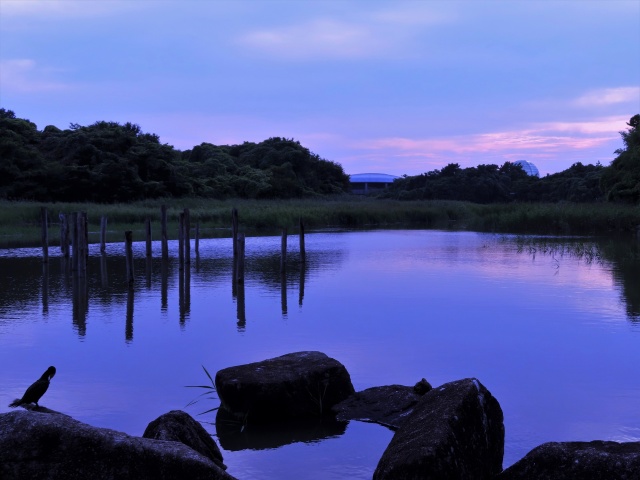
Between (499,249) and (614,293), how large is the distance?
11954 millimetres

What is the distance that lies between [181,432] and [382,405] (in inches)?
111

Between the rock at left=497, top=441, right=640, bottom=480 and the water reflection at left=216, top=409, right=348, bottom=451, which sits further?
the water reflection at left=216, top=409, right=348, bottom=451

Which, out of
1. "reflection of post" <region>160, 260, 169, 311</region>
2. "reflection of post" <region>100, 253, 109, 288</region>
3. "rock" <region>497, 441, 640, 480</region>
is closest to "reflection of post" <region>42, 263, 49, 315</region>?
"reflection of post" <region>100, 253, 109, 288</region>

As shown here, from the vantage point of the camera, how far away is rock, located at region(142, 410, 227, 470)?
20.5 feet

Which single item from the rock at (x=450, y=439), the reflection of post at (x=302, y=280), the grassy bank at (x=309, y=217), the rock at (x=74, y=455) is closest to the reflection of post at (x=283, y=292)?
the reflection of post at (x=302, y=280)

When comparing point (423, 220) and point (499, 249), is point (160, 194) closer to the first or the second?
point (423, 220)

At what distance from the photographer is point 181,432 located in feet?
21.0

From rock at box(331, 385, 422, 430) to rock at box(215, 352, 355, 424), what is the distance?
17cm

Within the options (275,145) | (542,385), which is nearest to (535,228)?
(542,385)

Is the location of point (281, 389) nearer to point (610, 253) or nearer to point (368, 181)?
point (610, 253)

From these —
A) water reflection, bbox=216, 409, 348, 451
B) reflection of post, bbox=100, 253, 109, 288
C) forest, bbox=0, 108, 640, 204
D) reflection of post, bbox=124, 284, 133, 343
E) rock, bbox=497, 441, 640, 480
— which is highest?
forest, bbox=0, 108, 640, 204

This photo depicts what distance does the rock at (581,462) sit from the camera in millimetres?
5336

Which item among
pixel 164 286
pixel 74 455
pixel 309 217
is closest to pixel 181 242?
pixel 164 286

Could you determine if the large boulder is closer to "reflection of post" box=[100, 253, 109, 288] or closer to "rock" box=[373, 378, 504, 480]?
"rock" box=[373, 378, 504, 480]
